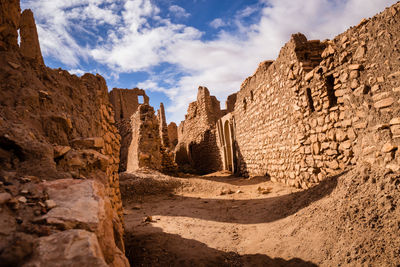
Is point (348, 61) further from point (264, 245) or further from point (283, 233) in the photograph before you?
point (264, 245)

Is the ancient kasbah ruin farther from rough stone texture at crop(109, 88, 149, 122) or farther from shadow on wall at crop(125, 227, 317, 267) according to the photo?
rough stone texture at crop(109, 88, 149, 122)

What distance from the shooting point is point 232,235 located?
12.2ft

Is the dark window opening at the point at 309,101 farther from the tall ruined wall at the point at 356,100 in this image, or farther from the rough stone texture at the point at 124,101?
the rough stone texture at the point at 124,101

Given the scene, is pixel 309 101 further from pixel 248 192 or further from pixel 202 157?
pixel 202 157

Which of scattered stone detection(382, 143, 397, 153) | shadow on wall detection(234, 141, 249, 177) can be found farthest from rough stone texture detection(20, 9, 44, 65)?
scattered stone detection(382, 143, 397, 153)

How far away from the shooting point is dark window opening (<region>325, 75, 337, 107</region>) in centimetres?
419

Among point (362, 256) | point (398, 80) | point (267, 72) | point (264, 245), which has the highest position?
point (267, 72)

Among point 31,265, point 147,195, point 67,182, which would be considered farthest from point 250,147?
point 31,265

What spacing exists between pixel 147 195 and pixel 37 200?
6.76 metres

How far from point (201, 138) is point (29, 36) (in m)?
10.4

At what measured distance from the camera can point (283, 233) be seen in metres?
3.23

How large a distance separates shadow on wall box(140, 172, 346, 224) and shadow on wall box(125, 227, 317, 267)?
1.29m

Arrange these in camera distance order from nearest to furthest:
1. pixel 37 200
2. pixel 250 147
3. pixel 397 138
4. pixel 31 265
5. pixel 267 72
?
pixel 31 265, pixel 37 200, pixel 397 138, pixel 267 72, pixel 250 147

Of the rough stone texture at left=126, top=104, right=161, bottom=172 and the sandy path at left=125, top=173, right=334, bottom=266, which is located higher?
the rough stone texture at left=126, top=104, right=161, bottom=172
